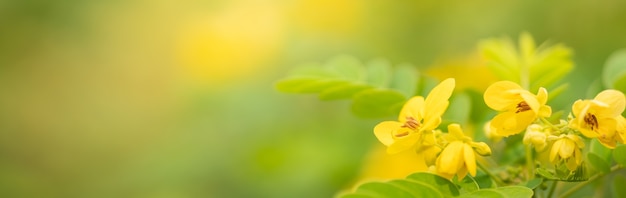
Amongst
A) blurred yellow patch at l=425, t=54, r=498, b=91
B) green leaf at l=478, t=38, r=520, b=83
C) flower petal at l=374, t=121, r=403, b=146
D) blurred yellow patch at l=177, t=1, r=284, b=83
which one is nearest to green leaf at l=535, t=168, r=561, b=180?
flower petal at l=374, t=121, r=403, b=146

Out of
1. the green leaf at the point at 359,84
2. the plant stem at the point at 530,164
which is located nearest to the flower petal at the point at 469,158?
the plant stem at the point at 530,164

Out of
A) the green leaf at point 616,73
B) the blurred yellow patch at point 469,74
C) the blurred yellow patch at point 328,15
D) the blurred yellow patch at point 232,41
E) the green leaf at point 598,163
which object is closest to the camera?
the green leaf at point 598,163

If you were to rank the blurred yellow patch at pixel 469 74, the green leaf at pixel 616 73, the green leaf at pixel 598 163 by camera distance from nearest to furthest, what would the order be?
the green leaf at pixel 598 163 < the green leaf at pixel 616 73 < the blurred yellow patch at pixel 469 74

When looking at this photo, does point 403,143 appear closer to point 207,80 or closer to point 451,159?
point 451,159

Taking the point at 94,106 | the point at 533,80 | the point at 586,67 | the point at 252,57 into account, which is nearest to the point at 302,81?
the point at 533,80

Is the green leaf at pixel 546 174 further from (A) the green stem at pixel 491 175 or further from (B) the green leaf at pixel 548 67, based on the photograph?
(B) the green leaf at pixel 548 67

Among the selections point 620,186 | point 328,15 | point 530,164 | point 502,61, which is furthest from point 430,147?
point 328,15

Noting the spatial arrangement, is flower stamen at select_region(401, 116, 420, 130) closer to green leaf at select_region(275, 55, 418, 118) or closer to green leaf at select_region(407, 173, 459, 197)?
green leaf at select_region(407, 173, 459, 197)

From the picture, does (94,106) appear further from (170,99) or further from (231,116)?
(231,116)
